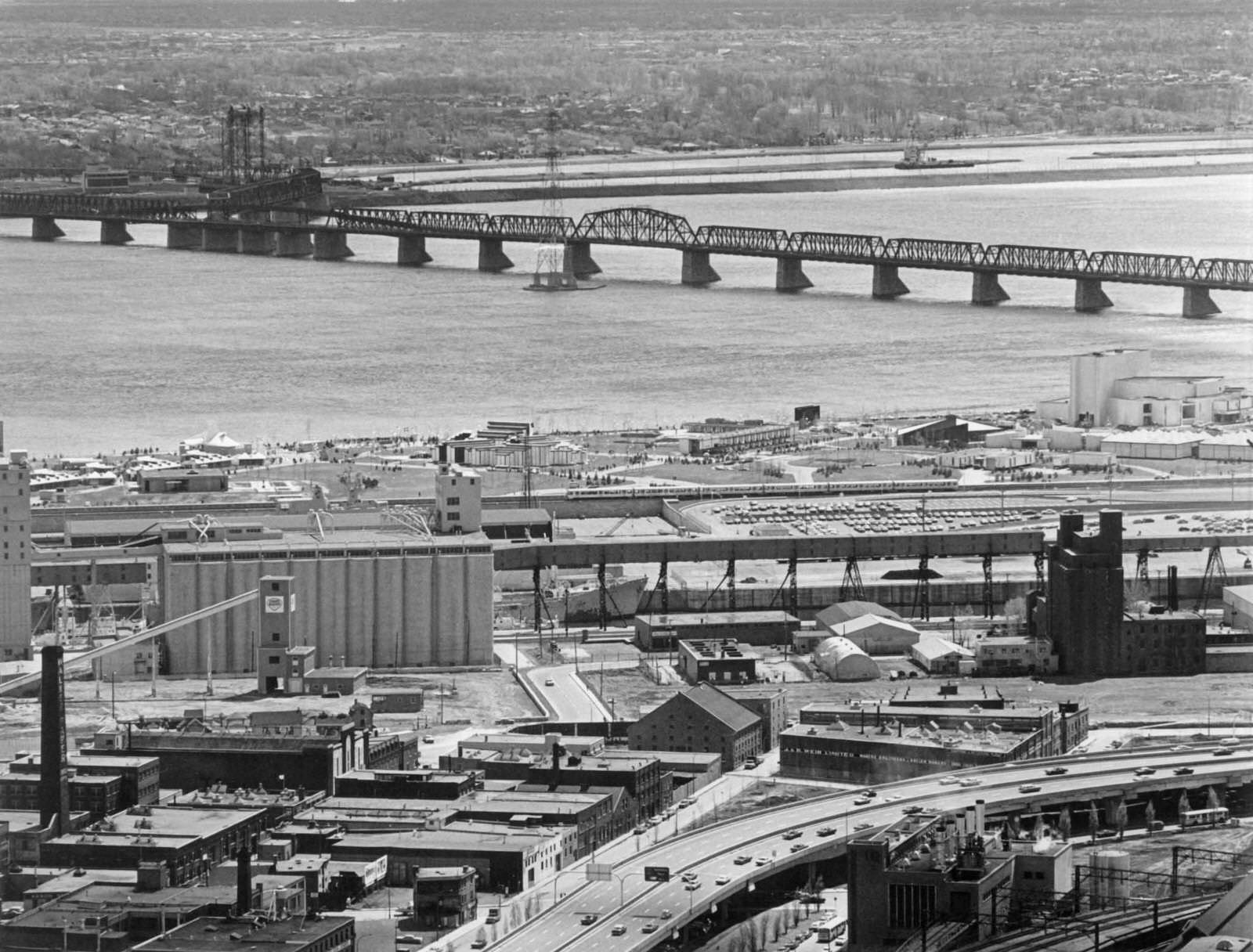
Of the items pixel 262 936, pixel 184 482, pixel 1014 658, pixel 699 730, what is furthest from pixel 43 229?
pixel 262 936

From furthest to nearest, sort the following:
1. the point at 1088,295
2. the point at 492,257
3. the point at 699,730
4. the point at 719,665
→ the point at 492,257 → the point at 1088,295 → the point at 719,665 → the point at 699,730

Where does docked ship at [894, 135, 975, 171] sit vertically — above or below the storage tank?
above

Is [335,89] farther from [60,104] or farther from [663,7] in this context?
[663,7]

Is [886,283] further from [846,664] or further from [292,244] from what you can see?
[846,664]

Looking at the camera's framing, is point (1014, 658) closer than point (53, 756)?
No

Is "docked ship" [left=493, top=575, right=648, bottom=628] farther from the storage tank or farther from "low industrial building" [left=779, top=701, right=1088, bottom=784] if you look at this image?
"low industrial building" [left=779, top=701, right=1088, bottom=784]

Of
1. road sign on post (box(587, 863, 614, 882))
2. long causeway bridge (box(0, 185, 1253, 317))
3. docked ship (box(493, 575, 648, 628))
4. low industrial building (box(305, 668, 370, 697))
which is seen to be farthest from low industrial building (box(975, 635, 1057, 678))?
long causeway bridge (box(0, 185, 1253, 317))
